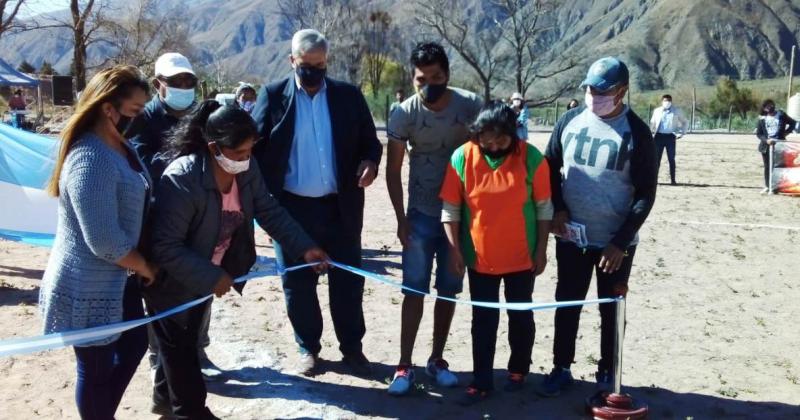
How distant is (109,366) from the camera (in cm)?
353

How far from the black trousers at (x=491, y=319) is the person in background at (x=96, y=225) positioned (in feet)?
6.53

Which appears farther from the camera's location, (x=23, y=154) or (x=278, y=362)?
(x=23, y=154)

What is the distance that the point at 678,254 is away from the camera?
30.1 ft

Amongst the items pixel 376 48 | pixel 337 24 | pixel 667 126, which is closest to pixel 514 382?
pixel 667 126

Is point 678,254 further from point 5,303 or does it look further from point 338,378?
point 5,303

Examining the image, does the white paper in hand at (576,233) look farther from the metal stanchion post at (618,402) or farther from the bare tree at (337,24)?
the bare tree at (337,24)

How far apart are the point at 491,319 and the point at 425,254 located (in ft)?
1.90

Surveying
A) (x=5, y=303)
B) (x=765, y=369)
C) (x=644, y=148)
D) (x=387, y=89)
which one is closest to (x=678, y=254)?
(x=765, y=369)

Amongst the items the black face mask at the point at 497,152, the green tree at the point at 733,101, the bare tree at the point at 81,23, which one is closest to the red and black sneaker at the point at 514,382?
the black face mask at the point at 497,152

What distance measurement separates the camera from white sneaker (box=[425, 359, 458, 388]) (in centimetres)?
499

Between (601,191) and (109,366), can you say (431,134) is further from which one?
(109,366)

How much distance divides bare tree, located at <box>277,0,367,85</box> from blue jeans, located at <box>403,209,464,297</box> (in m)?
55.8

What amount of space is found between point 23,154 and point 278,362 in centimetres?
413

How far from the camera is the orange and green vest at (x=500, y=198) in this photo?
4418 mm
